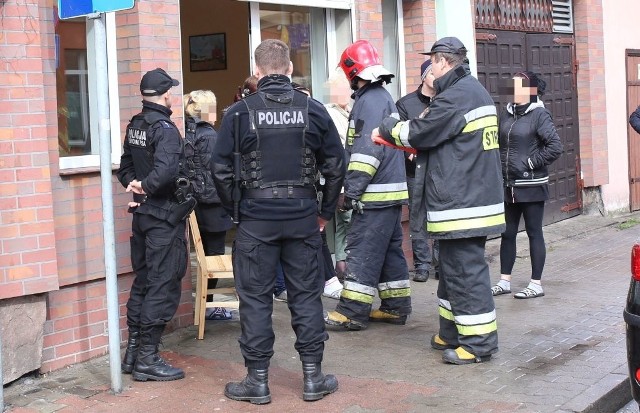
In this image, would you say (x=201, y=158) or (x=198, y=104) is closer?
(x=201, y=158)

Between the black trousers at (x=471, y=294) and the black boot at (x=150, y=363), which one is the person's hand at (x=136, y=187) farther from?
the black trousers at (x=471, y=294)

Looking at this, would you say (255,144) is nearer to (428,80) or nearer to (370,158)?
(370,158)

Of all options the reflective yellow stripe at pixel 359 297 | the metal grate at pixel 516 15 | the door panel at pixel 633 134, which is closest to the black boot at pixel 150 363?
the reflective yellow stripe at pixel 359 297

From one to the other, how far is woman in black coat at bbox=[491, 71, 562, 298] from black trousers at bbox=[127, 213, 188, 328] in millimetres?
3451

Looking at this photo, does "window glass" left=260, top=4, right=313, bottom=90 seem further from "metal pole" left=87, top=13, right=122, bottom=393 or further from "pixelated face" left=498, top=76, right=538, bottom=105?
"metal pole" left=87, top=13, right=122, bottom=393

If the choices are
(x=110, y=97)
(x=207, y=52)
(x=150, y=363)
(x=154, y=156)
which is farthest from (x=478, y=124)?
(x=207, y=52)

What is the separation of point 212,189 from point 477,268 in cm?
228

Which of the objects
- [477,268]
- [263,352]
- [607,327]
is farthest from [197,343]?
[607,327]

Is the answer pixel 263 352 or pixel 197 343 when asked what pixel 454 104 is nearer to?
pixel 263 352

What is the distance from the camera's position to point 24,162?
6.14 metres

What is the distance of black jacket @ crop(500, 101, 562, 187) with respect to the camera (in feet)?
27.9

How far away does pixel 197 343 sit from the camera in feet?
23.5

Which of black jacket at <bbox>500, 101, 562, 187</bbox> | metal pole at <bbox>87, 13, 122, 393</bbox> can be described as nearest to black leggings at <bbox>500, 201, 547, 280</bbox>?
black jacket at <bbox>500, 101, 562, 187</bbox>

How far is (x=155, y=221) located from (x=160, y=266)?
0.94 feet
